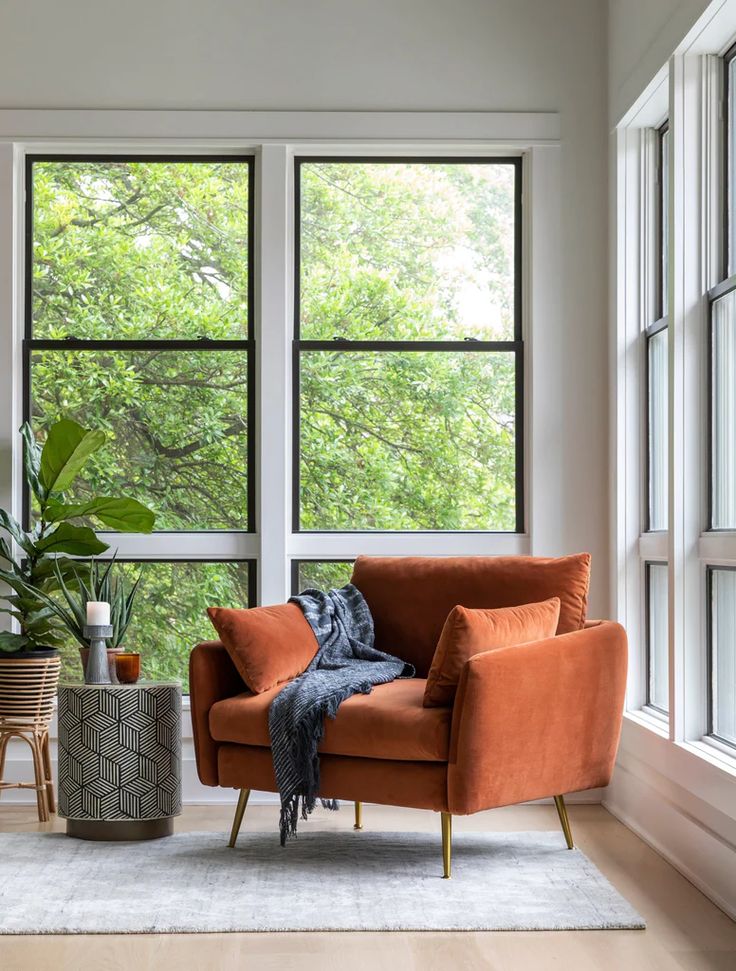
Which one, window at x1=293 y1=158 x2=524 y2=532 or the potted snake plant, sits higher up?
window at x1=293 y1=158 x2=524 y2=532

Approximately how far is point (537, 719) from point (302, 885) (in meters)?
0.78

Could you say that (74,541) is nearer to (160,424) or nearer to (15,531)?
(15,531)

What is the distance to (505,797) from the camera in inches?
128

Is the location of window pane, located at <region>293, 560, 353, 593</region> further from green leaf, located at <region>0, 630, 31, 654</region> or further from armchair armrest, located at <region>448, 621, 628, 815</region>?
armchair armrest, located at <region>448, 621, 628, 815</region>

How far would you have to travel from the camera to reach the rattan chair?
411 centimetres

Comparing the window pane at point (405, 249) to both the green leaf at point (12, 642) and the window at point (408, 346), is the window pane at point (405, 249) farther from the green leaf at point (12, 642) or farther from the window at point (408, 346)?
the green leaf at point (12, 642)

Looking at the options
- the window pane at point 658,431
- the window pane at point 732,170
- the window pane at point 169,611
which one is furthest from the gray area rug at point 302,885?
the window pane at point 732,170

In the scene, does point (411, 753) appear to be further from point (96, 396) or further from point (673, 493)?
point (96, 396)

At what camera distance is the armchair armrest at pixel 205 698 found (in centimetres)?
360

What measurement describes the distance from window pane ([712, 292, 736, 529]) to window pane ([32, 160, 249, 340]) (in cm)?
207

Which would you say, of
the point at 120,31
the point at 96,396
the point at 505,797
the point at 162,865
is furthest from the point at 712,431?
the point at 120,31

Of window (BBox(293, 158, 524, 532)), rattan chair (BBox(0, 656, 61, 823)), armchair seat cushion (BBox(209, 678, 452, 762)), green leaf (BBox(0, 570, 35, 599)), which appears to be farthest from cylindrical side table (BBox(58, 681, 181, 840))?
window (BBox(293, 158, 524, 532))

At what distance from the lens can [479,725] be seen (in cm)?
316

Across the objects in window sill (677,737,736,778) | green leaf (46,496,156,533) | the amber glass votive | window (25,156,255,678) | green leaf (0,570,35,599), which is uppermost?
window (25,156,255,678)
